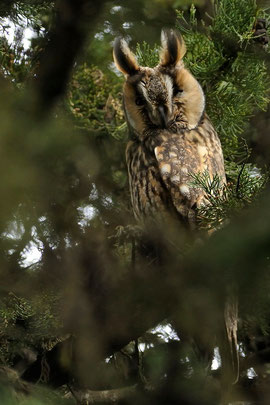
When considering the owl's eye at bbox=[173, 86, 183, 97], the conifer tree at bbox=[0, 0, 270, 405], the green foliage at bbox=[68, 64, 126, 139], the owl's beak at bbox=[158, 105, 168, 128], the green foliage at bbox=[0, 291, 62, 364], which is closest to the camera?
the conifer tree at bbox=[0, 0, 270, 405]

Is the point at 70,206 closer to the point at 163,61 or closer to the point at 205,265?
the point at 163,61

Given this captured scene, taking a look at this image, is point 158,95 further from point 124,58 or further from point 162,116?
point 124,58

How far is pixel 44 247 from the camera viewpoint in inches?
101

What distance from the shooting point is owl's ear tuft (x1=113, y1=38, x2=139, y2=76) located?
8.77ft

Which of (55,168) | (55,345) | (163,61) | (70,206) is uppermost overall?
(163,61)

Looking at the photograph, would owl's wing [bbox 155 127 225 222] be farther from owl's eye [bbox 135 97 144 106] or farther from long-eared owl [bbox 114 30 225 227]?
owl's eye [bbox 135 97 144 106]

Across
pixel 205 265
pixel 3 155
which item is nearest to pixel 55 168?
pixel 3 155

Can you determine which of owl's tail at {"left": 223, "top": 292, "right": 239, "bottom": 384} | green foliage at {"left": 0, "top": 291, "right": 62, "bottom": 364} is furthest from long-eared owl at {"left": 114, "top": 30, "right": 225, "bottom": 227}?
green foliage at {"left": 0, "top": 291, "right": 62, "bottom": 364}

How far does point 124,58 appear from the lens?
8.81 ft

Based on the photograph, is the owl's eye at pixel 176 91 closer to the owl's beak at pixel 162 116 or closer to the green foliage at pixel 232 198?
the owl's beak at pixel 162 116

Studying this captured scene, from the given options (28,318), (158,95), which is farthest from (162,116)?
(28,318)

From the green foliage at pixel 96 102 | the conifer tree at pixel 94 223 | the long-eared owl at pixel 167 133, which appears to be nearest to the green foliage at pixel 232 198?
the conifer tree at pixel 94 223

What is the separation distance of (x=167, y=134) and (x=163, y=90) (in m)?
0.24

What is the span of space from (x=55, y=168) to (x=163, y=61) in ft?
2.19
